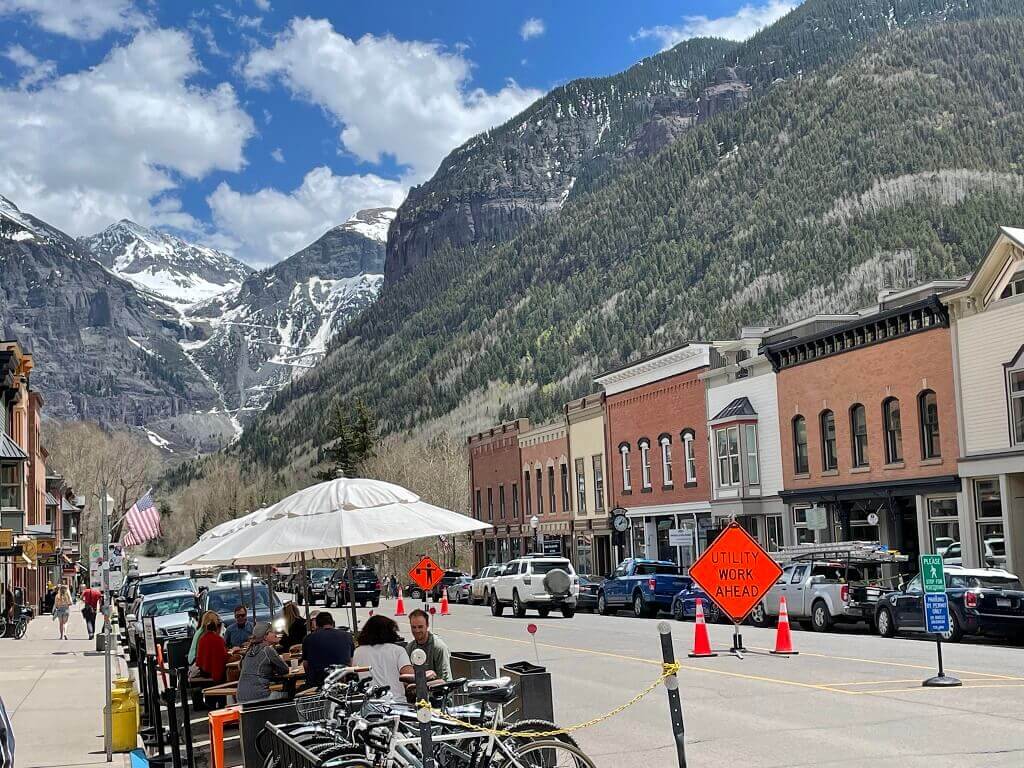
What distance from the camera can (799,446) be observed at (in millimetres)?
43094

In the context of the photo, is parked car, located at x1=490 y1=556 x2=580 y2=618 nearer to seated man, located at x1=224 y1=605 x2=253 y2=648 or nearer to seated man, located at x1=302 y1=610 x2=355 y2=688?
seated man, located at x1=224 y1=605 x2=253 y2=648

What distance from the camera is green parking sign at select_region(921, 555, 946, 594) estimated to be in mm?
17938

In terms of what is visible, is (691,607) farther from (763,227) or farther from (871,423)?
(763,227)

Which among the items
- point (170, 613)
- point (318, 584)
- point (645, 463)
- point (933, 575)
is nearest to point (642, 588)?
point (170, 613)

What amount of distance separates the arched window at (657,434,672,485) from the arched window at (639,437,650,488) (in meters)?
1.55

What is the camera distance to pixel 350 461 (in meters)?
95.2

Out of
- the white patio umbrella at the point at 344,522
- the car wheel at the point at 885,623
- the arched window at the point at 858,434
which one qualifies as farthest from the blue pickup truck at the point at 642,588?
the white patio umbrella at the point at 344,522

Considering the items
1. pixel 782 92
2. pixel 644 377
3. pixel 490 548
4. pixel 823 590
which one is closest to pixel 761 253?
pixel 782 92

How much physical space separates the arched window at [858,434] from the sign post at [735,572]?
19903 mm

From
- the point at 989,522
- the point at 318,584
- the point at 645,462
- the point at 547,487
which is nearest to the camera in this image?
the point at 989,522

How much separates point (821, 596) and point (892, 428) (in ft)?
33.0

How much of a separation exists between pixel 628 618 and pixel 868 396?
10.0 m

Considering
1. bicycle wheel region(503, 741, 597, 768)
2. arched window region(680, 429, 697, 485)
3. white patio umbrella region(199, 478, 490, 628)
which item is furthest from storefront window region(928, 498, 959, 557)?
bicycle wheel region(503, 741, 597, 768)

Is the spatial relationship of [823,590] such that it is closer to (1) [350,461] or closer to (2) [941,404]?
(2) [941,404]
